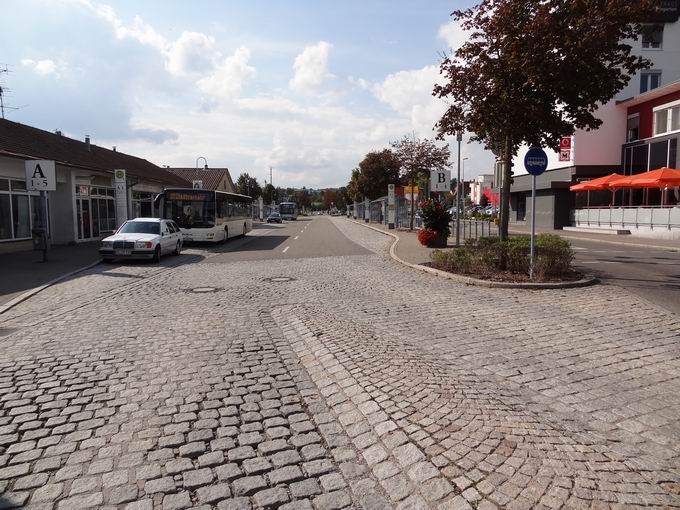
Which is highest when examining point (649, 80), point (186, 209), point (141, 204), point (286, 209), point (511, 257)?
point (649, 80)

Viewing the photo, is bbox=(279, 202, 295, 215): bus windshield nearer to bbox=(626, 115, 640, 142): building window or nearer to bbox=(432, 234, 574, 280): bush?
bbox=(626, 115, 640, 142): building window

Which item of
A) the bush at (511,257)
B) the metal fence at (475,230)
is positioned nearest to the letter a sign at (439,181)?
the metal fence at (475,230)

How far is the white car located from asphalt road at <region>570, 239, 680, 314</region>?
45.4 ft

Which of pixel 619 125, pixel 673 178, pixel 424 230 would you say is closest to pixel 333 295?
pixel 424 230

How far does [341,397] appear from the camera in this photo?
4746 mm

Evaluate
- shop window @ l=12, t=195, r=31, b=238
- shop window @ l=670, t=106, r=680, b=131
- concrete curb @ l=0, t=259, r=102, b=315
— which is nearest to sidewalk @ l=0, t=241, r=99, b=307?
concrete curb @ l=0, t=259, r=102, b=315

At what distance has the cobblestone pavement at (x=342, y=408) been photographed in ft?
10.6

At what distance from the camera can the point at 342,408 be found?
4500mm

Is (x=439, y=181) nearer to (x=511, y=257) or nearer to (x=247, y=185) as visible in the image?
(x=511, y=257)

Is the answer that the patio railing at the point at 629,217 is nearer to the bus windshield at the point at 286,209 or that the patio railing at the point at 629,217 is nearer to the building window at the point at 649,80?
the building window at the point at 649,80

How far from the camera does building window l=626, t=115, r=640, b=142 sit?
1438 inches

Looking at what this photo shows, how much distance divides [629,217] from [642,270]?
723 inches

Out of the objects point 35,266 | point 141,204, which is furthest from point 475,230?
point 141,204

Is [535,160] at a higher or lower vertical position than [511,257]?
higher
